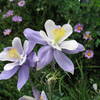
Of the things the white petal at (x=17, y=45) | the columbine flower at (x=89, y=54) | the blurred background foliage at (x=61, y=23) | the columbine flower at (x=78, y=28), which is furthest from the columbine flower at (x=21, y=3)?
the white petal at (x=17, y=45)

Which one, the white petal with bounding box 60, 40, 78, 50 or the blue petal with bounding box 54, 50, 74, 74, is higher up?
the white petal with bounding box 60, 40, 78, 50

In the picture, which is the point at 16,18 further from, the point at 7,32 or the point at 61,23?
the point at 61,23

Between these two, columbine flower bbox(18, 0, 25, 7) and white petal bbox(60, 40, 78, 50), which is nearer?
white petal bbox(60, 40, 78, 50)

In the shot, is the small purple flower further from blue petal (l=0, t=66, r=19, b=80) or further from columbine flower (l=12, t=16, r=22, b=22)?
blue petal (l=0, t=66, r=19, b=80)

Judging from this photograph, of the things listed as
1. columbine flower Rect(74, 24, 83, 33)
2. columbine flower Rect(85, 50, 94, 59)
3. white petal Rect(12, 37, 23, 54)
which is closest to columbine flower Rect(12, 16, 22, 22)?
columbine flower Rect(74, 24, 83, 33)

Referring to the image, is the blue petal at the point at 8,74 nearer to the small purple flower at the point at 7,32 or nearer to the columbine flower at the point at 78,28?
the columbine flower at the point at 78,28

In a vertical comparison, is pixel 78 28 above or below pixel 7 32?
above

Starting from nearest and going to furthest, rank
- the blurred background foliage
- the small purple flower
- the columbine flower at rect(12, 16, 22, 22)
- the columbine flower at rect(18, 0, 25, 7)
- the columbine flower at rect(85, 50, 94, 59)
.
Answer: the blurred background foliage < the columbine flower at rect(85, 50, 94, 59) < the small purple flower < the columbine flower at rect(12, 16, 22, 22) < the columbine flower at rect(18, 0, 25, 7)

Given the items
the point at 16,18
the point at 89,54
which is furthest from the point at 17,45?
the point at 16,18

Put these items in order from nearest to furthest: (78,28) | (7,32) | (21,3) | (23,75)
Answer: (23,75) → (78,28) → (7,32) → (21,3)

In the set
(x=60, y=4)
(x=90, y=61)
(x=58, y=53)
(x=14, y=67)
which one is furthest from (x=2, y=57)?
(x=60, y=4)
